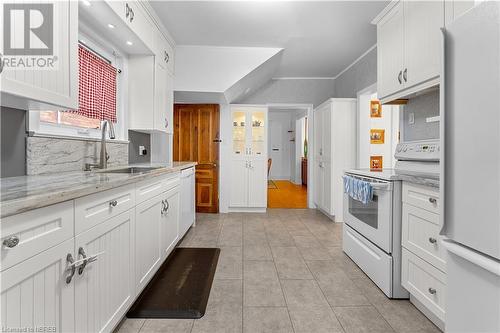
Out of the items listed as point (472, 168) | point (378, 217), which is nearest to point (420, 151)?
point (378, 217)

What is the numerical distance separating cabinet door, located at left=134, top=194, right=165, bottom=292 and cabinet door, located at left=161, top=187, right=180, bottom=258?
126 mm

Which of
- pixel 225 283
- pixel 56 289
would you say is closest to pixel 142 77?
pixel 225 283

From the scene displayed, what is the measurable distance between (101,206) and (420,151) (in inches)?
87.1

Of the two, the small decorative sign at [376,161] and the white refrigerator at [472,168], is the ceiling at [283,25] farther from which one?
the white refrigerator at [472,168]

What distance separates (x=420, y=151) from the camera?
2.14 meters

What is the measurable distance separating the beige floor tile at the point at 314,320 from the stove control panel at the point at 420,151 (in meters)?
1.30

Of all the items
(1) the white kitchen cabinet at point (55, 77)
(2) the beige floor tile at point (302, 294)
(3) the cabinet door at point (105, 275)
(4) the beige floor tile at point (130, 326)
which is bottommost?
(4) the beige floor tile at point (130, 326)

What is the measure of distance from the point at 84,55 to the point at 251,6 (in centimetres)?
168

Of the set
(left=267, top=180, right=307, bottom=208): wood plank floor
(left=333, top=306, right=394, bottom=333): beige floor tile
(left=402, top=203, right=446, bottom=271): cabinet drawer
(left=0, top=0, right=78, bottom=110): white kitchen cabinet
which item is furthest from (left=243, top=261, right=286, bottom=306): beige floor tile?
(left=267, top=180, right=307, bottom=208): wood plank floor

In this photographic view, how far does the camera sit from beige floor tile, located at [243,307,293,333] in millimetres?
1683

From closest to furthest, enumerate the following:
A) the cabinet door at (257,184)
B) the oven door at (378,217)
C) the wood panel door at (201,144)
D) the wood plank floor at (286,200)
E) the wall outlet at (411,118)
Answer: the oven door at (378,217) → the wall outlet at (411,118) → the wood panel door at (201,144) → the cabinet door at (257,184) → the wood plank floor at (286,200)

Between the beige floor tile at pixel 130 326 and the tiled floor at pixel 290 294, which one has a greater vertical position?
the tiled floor at pixel 290 294

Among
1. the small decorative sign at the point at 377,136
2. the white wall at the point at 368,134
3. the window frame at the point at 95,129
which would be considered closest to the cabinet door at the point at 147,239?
the window frame at the point at 95,129

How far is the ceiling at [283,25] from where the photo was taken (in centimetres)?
288
